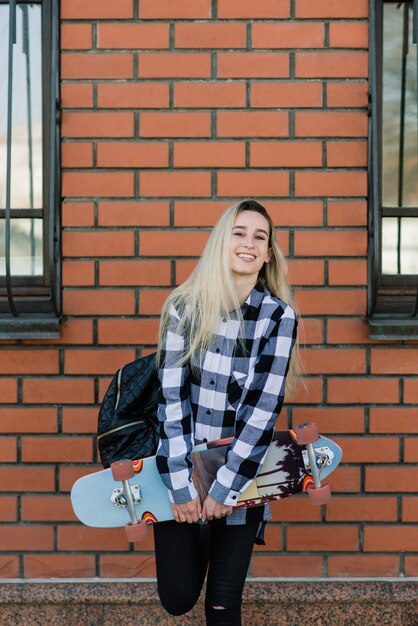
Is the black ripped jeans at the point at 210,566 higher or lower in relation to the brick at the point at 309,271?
lower

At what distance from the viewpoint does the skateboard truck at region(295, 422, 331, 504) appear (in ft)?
7.51

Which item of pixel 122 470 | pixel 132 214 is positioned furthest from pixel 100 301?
pixel 122 470

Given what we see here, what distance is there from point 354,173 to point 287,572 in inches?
61.7

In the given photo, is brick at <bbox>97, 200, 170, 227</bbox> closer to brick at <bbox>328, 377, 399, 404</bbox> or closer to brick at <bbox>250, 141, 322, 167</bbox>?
brick at <bbox>250, 141, 322, 167</bbox>

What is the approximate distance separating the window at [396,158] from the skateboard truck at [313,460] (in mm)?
788

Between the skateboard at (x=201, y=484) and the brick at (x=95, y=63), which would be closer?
the skateboard at (x=201, y=484)

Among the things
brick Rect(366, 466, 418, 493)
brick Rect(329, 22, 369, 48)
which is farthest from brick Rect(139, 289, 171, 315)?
brick Rect(329, 22, 369, 48)

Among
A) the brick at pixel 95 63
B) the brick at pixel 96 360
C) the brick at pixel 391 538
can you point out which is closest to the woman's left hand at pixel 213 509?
the brick at pixel 96 360

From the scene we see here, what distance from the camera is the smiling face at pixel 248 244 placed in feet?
7.80

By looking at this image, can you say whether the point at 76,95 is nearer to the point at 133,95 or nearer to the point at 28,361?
the point at 133,95

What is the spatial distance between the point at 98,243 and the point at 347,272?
0.96 m

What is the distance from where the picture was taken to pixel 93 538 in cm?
297

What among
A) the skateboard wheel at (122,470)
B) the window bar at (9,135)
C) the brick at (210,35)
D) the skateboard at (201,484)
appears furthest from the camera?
the brick at (210,35)

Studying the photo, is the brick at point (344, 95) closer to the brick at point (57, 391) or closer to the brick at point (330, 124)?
the brick at point (330, 124)
